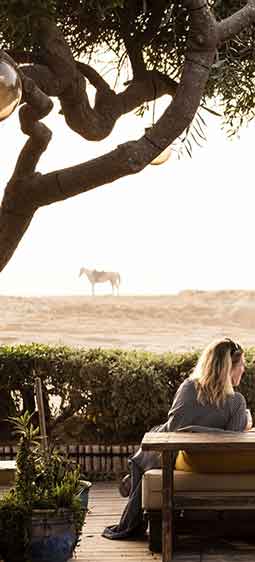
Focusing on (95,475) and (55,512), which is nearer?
(55,512)

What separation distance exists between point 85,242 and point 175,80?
136 ft

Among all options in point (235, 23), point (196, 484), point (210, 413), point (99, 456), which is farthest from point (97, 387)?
point (235, 23)

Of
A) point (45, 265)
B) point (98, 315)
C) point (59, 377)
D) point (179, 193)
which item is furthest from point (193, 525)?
point (45, 265)

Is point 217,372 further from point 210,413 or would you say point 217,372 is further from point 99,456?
point 99,456

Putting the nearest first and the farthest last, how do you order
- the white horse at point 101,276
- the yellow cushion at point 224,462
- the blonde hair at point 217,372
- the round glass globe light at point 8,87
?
1. the round glass globe light at point 8,87
2. the yellow cushion at point 224,462
3. the blonde hair at point 217,372
4. the white horse at point 101,276

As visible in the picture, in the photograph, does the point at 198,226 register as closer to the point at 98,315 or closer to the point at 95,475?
the point at 98,315

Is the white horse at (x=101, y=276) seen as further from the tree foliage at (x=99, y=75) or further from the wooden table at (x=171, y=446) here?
the wooden table at (x=171, y=446)

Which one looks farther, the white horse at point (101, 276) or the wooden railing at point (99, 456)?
the white horse at point (101, 276)

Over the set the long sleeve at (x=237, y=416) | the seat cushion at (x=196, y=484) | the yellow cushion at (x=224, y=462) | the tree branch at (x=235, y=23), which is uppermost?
the tree branch at (x=235, y=23)

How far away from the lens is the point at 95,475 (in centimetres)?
1049

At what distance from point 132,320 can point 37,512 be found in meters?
27.9

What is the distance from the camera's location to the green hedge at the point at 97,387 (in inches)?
414

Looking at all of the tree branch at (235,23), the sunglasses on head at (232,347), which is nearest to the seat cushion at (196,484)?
the sunglasses on head at (232,347)

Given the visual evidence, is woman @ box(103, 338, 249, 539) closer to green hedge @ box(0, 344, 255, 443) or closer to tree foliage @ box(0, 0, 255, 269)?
tree foliage @ box(0, 0, 255, 269)
